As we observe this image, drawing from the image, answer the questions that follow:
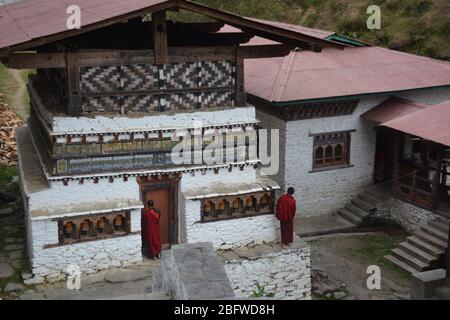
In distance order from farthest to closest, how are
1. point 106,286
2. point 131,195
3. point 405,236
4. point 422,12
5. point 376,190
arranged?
point 422,12
point 376,190
point 405,236
point 131,195
point 106,286

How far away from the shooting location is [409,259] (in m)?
13.7

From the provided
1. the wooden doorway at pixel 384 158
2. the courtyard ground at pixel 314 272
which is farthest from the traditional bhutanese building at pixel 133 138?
the wooden doorway at pixel 384 158

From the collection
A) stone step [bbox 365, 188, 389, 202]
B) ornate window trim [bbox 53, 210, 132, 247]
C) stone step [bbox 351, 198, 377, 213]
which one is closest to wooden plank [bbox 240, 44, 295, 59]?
ornate window trim [bbox 53, 210, 132, 247]

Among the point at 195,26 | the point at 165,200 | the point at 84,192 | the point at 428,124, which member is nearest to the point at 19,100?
the point at 195,26

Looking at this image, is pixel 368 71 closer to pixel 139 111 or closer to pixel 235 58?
pixel 235 58

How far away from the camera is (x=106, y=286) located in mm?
10977

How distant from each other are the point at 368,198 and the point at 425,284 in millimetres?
5094

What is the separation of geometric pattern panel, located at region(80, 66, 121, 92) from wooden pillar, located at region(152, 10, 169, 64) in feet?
2.73

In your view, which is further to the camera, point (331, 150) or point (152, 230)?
point (331, 150)

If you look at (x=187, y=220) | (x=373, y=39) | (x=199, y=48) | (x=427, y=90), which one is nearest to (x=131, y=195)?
(x=187, y=220)

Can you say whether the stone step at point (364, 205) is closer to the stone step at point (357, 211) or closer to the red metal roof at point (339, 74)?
the stone step at point (357, 211)


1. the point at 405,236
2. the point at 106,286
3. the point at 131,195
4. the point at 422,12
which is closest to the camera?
the point at 106,286

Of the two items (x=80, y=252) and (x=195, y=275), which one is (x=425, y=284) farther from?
(x=80, y=252)

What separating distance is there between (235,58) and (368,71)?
6343mm
